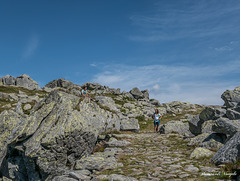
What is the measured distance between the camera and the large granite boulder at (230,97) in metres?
22.0

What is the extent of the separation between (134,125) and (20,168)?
15.2 metres

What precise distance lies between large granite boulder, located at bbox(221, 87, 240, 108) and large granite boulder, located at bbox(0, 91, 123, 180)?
671 inches

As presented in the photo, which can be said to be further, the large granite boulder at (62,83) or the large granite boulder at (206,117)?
the large granite boulder at (62,83)

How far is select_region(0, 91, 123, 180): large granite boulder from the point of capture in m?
10.9

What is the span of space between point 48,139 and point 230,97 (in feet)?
68.7

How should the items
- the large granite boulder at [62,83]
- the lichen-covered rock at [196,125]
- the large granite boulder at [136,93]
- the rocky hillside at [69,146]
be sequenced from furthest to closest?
the large granite boulder at [62,83] → the large granite boulder at [136,93] → the lichen-covered rock at [196,125] → the rocky hillside at [69,146]

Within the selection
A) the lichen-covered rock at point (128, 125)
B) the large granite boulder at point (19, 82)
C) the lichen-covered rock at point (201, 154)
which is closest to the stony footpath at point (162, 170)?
the lichen-covered rock at point (201, 154)

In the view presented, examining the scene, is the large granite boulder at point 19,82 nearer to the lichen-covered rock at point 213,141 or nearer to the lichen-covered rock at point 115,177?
the lichen-covered rock at point 213,141

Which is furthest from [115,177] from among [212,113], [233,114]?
[212,113]

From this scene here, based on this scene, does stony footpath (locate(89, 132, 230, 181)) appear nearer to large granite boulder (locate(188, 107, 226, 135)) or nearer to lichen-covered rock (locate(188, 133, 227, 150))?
lichen-covered rock (locate(188, 133, 227, 150))

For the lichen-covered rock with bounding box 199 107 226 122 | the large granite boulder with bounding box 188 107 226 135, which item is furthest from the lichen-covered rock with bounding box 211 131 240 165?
the lichen-covered rock with bounding box 199 107 226 122

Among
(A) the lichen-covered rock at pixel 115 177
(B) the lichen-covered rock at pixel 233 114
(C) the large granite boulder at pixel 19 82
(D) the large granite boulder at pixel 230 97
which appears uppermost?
(C) the large granite boulder at pixel 19 82

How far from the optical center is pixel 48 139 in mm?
10930

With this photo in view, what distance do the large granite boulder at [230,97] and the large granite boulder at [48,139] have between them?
1705 cm
